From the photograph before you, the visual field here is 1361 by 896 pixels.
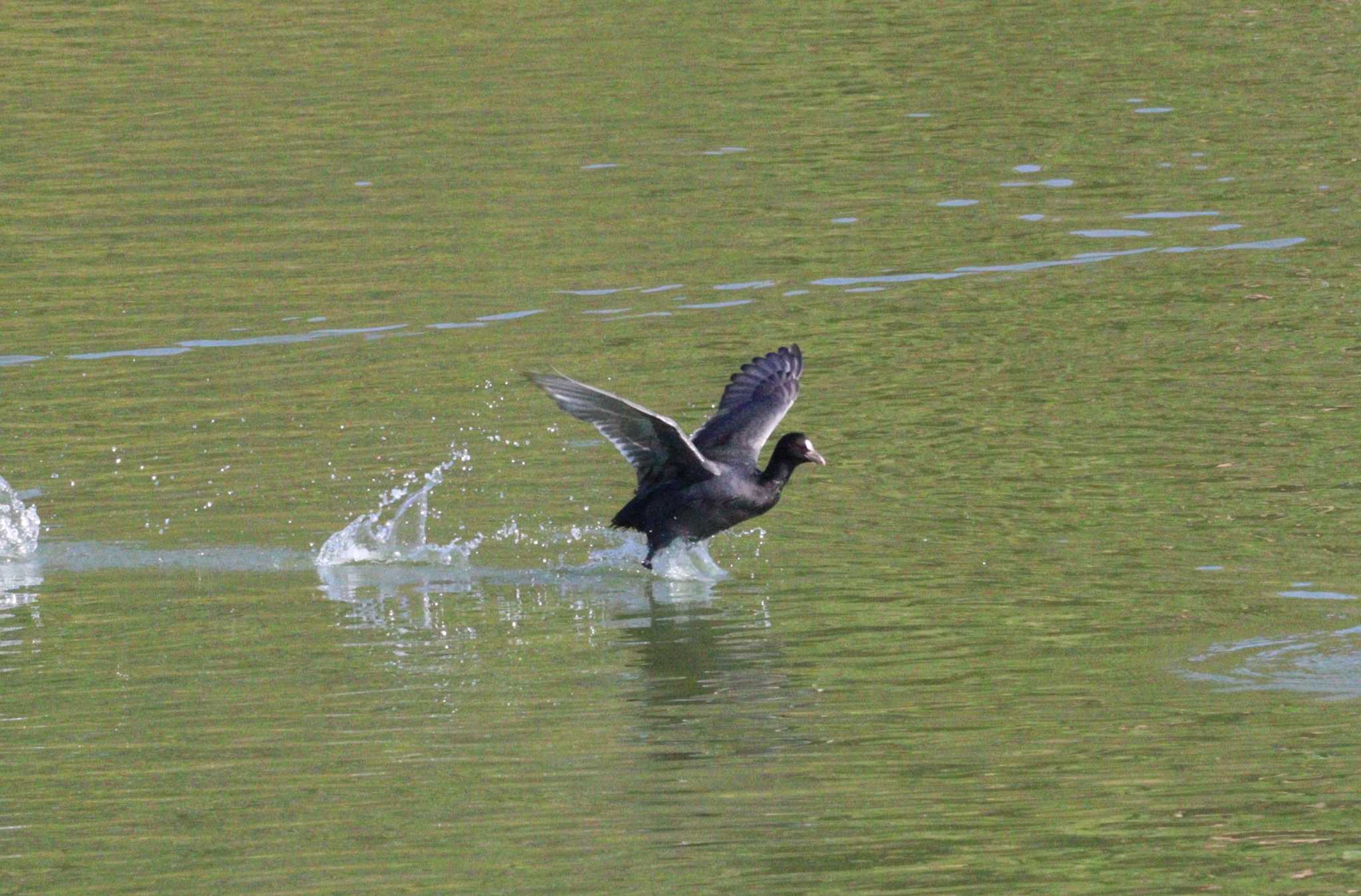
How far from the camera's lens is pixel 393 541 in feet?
33.9

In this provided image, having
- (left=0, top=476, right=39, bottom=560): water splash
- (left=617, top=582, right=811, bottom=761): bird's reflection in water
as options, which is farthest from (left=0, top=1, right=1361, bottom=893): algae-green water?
(left=0, top=476, right=39, bottom=560): water splash

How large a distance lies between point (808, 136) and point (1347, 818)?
47.5 ft

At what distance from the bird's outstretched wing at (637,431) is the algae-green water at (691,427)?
19.0 inches

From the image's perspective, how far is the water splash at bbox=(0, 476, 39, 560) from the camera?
10.3 meters

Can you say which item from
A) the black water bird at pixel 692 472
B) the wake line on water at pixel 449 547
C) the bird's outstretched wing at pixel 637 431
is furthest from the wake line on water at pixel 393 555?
the bird's outstretched wing at pixel 637 431

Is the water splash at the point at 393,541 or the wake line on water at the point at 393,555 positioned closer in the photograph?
the wake line on water at the point at 393,555

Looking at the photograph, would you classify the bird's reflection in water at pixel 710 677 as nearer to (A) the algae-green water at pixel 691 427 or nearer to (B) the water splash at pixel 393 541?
(A) the algae-green water at pixel 691 427

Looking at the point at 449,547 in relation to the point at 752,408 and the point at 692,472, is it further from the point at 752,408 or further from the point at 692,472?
the point at 752,408

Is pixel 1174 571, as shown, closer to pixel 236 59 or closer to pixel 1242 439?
pixel 1242 439

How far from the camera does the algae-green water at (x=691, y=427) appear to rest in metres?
6.62

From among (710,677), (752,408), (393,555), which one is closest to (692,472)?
(752,408)

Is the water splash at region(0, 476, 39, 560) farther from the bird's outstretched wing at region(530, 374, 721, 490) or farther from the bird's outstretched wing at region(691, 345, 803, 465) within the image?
the bird's outstretched wing at region(691, 345, 803, 465)

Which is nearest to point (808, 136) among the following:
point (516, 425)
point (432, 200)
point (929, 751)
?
point (432, 200)

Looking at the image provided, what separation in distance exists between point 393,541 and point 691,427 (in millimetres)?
2118
